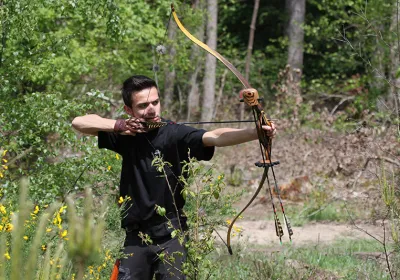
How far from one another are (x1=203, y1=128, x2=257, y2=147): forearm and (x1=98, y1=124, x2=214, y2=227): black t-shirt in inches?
1.9

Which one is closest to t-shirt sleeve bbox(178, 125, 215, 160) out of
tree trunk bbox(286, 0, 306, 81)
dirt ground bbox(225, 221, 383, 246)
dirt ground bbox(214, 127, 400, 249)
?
dirt ground bbox(214, 127, 400, 249)

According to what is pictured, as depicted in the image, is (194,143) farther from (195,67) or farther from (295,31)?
(295,31)

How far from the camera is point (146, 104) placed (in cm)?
377

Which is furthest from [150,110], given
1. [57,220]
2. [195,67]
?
[195,67]

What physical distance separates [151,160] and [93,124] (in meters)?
0.37

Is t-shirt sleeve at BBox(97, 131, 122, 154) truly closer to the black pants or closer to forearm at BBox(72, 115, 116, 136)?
forearm at BBox(72, 115, 116, 136)

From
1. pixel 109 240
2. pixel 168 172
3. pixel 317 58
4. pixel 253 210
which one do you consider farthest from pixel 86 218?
pixel 317 58

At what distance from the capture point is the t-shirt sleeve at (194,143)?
3.60 metres

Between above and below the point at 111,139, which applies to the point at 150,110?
above

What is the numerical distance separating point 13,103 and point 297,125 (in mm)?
10182

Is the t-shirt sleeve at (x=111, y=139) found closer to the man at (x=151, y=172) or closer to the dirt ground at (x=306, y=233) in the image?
the man at (x=151, y=172)

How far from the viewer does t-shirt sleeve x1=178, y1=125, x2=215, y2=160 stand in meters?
3.60

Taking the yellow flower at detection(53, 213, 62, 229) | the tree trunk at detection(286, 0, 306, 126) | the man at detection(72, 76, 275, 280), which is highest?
the tree trunk at detection(286, 0, 306, 126)

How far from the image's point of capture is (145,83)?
3783 mm
